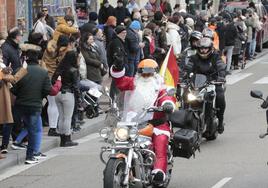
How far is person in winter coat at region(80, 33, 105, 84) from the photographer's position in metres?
16.0

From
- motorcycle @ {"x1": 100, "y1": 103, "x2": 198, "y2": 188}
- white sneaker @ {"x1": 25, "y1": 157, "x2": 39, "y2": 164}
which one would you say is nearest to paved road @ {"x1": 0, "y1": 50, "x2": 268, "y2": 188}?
white sneaker @ {"x1": 25, "y1": 157, "x2": 39, "y2": 164}

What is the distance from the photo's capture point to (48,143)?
44.5 ft

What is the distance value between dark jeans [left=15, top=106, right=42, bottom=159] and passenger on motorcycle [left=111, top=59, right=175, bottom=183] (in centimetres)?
257

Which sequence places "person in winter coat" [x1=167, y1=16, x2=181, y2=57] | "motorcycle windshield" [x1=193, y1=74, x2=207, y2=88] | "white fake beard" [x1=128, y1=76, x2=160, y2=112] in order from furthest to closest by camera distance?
"person in winter coat" [x1=167, y1=16, x2=181, y2=57] < "motorcycle windshield" [x1=193, y1=74, x2=207, y2=88] < "white fake beard" [x1=128, y1=76, x2=160, y2=112]

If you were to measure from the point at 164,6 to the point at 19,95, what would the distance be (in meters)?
18.5

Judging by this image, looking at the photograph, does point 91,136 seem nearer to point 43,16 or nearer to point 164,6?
point 43,16

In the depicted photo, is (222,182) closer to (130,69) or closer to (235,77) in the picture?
(130,69)

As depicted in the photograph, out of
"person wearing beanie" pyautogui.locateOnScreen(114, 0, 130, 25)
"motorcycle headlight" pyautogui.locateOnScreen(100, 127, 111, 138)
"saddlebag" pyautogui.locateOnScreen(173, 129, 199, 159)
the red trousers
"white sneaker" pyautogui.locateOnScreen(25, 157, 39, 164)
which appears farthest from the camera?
"person wearing beanie" pyautogui.locateOnScreen(114, 0, 130, 25)

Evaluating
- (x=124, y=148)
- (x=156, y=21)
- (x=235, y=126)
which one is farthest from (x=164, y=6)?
(x=124, y=148)

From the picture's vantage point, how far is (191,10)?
35.1m

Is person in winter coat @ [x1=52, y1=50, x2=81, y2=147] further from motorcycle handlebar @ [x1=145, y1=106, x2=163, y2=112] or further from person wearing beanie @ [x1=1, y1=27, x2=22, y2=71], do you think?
motorcycle handlebar @ [x1=145, y1=106, x2=163, y2=112]

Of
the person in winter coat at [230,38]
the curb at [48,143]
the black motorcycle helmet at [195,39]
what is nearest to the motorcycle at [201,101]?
the black motorcycle helmet at [195,39]

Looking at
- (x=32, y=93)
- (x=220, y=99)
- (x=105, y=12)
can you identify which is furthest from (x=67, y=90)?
(x=105, y=12)

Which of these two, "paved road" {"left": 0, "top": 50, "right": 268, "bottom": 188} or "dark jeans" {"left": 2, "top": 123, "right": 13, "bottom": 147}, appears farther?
"dark jeans" {"left": 2, "top": 123, "right": 13, "bottom": 147}
